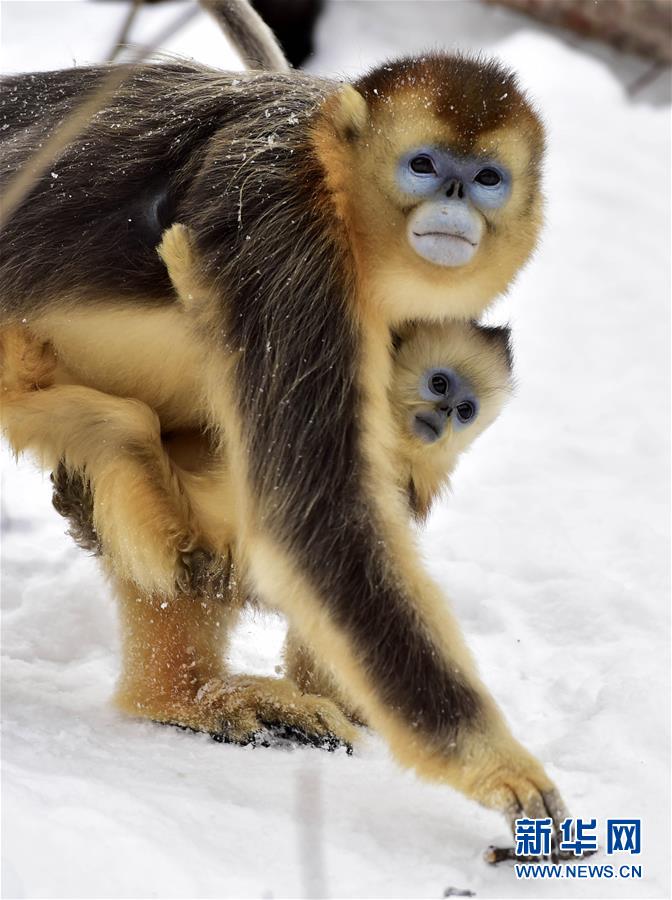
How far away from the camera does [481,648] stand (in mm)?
5137

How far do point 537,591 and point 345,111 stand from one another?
7.93 feet

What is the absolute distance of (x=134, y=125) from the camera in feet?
13.6

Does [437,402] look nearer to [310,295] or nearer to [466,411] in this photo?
[466,411]

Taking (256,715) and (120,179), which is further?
(256,715)

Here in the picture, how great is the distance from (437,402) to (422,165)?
88 cm

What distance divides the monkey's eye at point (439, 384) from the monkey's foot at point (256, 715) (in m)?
1.07

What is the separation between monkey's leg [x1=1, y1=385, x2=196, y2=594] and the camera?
414 centimetres

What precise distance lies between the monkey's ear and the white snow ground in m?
1.84

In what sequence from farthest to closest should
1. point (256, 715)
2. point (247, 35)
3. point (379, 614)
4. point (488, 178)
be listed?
point (247, 35), point (256, 715), point (488, 178), point (379, 614)

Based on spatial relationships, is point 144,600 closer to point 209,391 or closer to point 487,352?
point 209,391

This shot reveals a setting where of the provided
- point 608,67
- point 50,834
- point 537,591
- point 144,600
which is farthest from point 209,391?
point 608,67

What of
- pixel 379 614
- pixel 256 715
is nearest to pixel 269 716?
pixel 256 715

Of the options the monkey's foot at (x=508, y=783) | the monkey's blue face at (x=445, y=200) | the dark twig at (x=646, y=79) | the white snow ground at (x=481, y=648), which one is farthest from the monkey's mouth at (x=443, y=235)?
the white snow ground at (x=481, y=648)

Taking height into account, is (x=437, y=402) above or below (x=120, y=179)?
below
